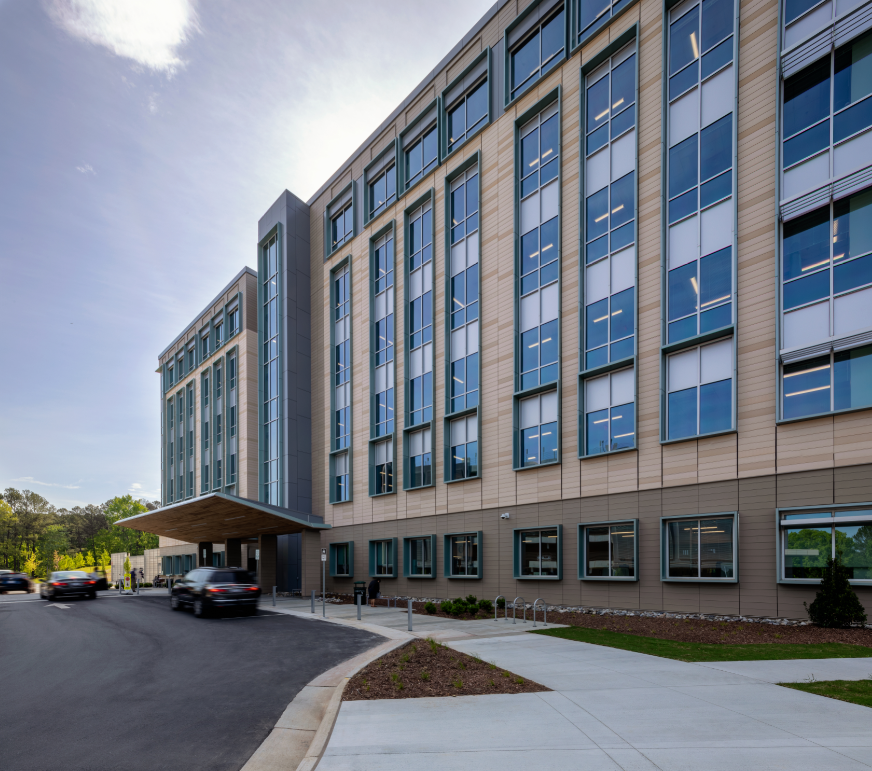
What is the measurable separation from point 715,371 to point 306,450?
27.5 meters

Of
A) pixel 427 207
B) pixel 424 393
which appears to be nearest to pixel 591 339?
pixel 424 393

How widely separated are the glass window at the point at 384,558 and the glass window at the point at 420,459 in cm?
372

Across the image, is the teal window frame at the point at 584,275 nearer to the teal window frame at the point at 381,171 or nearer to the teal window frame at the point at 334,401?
the teal window frame at the point at 381,171

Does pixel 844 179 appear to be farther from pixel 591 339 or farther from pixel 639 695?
pixel 639 695

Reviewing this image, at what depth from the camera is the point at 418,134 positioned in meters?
32.8

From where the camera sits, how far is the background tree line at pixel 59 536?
103 meters

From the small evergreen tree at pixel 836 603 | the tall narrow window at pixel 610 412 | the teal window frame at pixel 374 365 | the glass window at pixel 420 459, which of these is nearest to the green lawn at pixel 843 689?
the small evergreen tree at pixel 836 603

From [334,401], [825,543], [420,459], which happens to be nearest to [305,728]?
[825,543]

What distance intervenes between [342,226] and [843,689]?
35461 mm

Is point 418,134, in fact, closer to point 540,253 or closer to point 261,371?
point 540,253

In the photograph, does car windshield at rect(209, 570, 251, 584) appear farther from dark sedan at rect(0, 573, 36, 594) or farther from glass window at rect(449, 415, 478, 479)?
dark sedan at rect(0, 573, 36, 594)

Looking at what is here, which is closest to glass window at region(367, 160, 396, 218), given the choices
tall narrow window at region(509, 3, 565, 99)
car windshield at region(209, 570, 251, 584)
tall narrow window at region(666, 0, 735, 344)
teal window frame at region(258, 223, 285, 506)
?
teal window frame at region(258, 223, 285, 506)

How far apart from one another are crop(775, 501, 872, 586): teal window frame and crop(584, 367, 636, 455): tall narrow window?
5092mm

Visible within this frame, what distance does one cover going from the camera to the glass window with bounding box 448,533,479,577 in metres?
26.7
